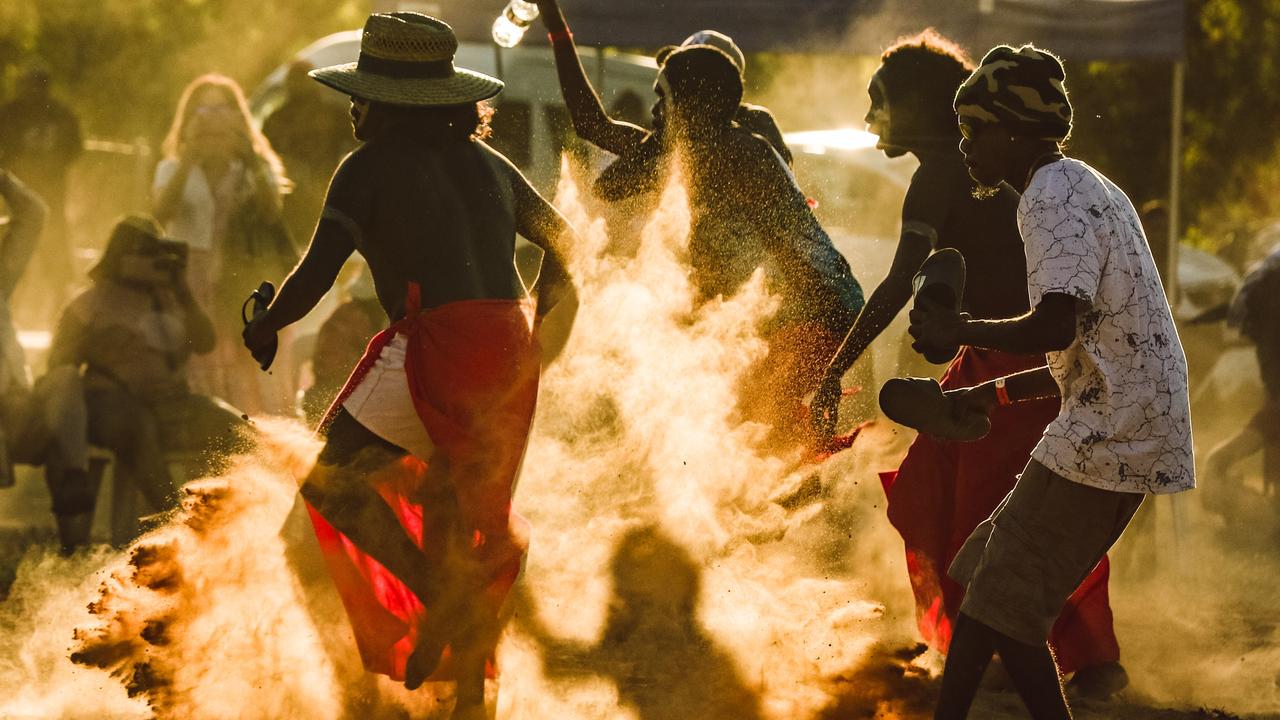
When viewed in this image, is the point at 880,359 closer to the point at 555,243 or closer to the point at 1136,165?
the point at 555,243

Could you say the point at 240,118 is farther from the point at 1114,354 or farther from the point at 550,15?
the point at 1114,354

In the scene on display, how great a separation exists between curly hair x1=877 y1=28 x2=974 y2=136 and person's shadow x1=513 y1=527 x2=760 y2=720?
1581mm

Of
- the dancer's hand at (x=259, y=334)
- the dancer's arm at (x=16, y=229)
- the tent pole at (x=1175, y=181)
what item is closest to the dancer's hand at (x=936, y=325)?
the dancer's hand at (x=259, y=334)

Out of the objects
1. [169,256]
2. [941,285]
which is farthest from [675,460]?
[169,256]

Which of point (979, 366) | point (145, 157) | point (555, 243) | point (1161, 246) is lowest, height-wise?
point (145, 157)

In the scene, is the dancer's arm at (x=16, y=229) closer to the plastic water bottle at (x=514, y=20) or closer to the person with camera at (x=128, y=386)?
the person with camera at (x=128, y=386)

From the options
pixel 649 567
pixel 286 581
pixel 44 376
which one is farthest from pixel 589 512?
pixel 44 376

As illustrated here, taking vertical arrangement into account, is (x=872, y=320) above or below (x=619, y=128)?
below

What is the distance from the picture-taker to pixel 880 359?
8.94m

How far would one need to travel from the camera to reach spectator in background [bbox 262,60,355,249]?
10148 mm

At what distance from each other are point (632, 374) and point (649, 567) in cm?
67

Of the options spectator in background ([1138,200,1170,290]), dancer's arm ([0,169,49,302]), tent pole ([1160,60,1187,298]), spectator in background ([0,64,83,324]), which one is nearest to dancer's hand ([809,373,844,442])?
Answer: tent pole ([1160,60,1187,298])

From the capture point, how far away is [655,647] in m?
5.29

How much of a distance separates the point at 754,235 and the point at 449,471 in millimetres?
1581
